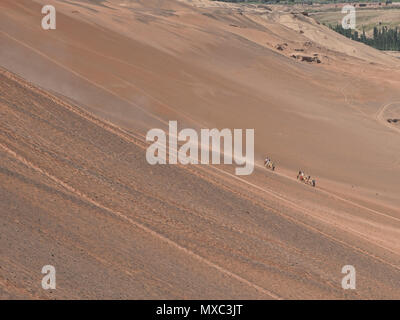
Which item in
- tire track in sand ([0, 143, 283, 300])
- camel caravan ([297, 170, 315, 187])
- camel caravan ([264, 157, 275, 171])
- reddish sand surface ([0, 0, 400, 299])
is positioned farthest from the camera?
camel caravan ([264, 157, 275, 171])

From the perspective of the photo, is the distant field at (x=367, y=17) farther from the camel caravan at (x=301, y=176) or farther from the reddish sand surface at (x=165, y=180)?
the camel caravan at (x=301, y=176)

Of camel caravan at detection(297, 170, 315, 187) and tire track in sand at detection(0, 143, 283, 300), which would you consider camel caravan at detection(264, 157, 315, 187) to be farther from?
tire track in sand at detection(0, 143, 283, 300)

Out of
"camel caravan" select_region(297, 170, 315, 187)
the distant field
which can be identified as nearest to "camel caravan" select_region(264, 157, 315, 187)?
"camel caravan" select_region(297, 170, 315, 187)

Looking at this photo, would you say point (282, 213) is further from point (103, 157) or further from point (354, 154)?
point (354, 154)

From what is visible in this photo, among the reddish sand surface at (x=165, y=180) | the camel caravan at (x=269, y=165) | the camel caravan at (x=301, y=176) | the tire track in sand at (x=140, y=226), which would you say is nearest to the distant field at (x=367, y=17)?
the reddish sand surface at (x=165, y=180)

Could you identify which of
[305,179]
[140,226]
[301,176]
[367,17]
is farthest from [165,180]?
[367,17]
